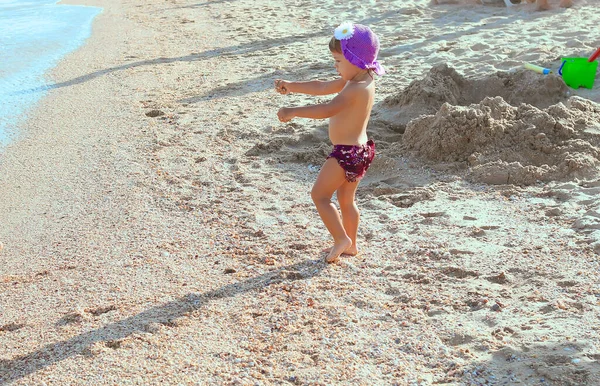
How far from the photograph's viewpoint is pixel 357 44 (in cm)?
354

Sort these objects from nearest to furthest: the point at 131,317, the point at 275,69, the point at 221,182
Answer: the point at 131,317
the point at 221,182
the point at 275,69

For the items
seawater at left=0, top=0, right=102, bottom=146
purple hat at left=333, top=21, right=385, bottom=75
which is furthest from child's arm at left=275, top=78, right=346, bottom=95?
seawater at left=0, top=0, right=102, bottom=146

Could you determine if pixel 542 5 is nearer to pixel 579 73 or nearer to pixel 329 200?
pixel 579 73

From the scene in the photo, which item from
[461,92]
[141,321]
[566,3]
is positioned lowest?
[566,3]

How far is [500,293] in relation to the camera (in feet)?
11.5

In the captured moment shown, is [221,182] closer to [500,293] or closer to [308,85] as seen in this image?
[308,85]

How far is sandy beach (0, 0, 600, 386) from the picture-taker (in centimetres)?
302

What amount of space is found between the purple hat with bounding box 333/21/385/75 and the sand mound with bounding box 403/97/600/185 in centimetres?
176

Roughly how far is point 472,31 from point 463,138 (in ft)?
13.8

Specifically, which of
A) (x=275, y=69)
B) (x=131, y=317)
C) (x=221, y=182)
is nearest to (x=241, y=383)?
(x=131, y=317)

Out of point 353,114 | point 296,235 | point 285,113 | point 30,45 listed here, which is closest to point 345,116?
point 353,114

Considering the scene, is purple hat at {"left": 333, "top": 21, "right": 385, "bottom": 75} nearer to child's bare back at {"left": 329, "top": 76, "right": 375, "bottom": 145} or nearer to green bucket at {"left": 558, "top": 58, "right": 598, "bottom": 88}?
child's bare back at {"left": 329, "top": 76, "right": 375, "bottom": 145}

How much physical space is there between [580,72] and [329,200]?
12.9ft

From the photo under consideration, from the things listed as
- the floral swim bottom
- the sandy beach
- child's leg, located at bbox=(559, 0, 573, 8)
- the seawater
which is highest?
the floral swim bottom
